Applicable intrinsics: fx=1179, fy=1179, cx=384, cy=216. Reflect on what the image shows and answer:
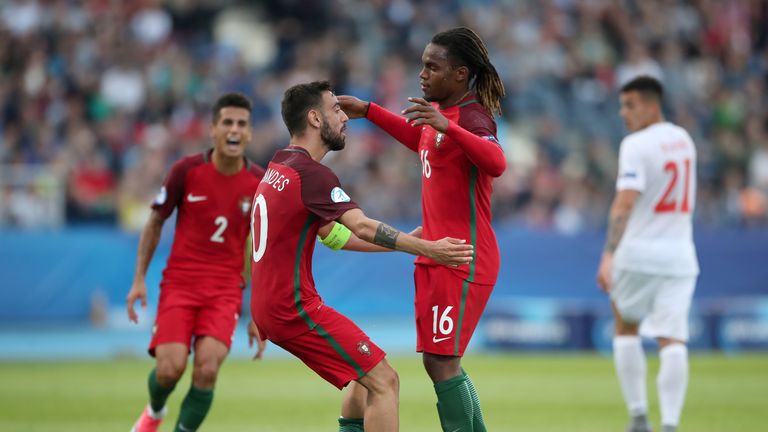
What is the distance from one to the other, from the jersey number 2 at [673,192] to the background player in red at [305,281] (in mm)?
3570

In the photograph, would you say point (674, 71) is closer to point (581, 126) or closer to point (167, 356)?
point (581, 126)

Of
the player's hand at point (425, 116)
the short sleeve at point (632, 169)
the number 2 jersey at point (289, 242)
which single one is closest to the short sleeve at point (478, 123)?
the player's hand at point (425, 116)

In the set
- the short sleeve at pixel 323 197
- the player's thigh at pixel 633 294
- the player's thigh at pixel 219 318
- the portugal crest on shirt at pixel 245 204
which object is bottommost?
the player's thigh at pixel 219 318

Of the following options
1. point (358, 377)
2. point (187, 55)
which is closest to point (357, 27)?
point (187, 55)

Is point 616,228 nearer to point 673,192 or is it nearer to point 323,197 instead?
point 673,192

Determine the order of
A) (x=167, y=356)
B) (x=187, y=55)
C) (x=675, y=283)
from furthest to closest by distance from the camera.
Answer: (x=187, y=55) < (x=675, y=283) < (x=167, y=356)

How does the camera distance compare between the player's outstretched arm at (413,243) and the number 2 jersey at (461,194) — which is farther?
the number 2 jersey at (461,194)

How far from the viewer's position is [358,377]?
272 inches

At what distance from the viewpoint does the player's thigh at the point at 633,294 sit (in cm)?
952

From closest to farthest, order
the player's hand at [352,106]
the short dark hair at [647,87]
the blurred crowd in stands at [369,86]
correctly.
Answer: the player's hand at [352,106], the short dark hair at [647,87], the blurred crowd in stands at [369,86]

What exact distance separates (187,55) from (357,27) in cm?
379

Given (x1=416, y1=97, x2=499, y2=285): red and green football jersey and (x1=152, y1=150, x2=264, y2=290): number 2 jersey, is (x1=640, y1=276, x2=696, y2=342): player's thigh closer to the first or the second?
(x1=416, y1=97, x2=499, y2=285): red and green football jersey

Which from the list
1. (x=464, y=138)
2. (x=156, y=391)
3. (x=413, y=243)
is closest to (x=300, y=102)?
(x=464, y=138)

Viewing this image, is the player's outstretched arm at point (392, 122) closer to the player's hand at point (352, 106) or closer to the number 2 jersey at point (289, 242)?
the player's hand at point (352, 106)
